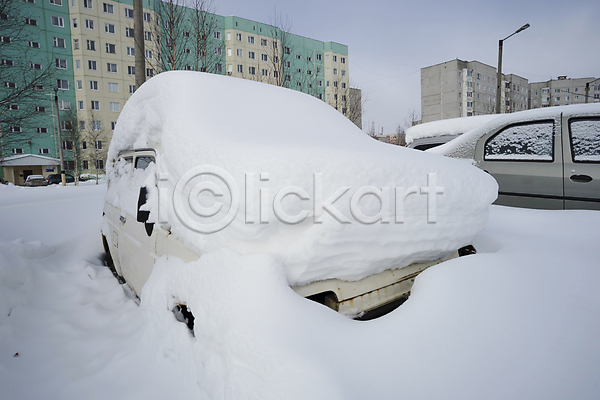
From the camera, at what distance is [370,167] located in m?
1.49

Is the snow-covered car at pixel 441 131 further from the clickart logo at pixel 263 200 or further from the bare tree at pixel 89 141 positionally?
the bare tree at pixel 89 141

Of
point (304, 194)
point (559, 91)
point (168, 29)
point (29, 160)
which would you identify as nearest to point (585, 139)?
point (304, 194)

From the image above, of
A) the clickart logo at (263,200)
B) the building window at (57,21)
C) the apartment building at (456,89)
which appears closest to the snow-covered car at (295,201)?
the clickart logo at (263,200)

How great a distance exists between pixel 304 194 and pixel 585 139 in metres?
3.89

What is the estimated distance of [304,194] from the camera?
1.30 m

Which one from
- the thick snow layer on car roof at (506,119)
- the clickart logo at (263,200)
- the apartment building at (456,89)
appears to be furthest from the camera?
the apartment building at (456,89)

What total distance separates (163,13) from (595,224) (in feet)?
38.4

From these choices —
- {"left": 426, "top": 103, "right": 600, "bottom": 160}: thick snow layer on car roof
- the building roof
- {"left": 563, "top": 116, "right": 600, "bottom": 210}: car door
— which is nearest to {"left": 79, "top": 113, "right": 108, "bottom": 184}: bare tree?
the building roof

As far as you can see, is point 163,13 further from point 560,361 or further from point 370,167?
point 560,361

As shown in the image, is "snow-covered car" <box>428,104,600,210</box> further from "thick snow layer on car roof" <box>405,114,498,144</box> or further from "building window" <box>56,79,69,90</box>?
"building window" <box>56,79,69,90</box>

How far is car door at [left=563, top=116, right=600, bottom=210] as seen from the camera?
326 centimetres

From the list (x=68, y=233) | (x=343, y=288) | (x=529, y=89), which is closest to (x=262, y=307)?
(x=343, y=288)

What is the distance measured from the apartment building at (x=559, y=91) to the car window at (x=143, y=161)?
290 feet

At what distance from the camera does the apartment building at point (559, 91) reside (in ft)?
225
